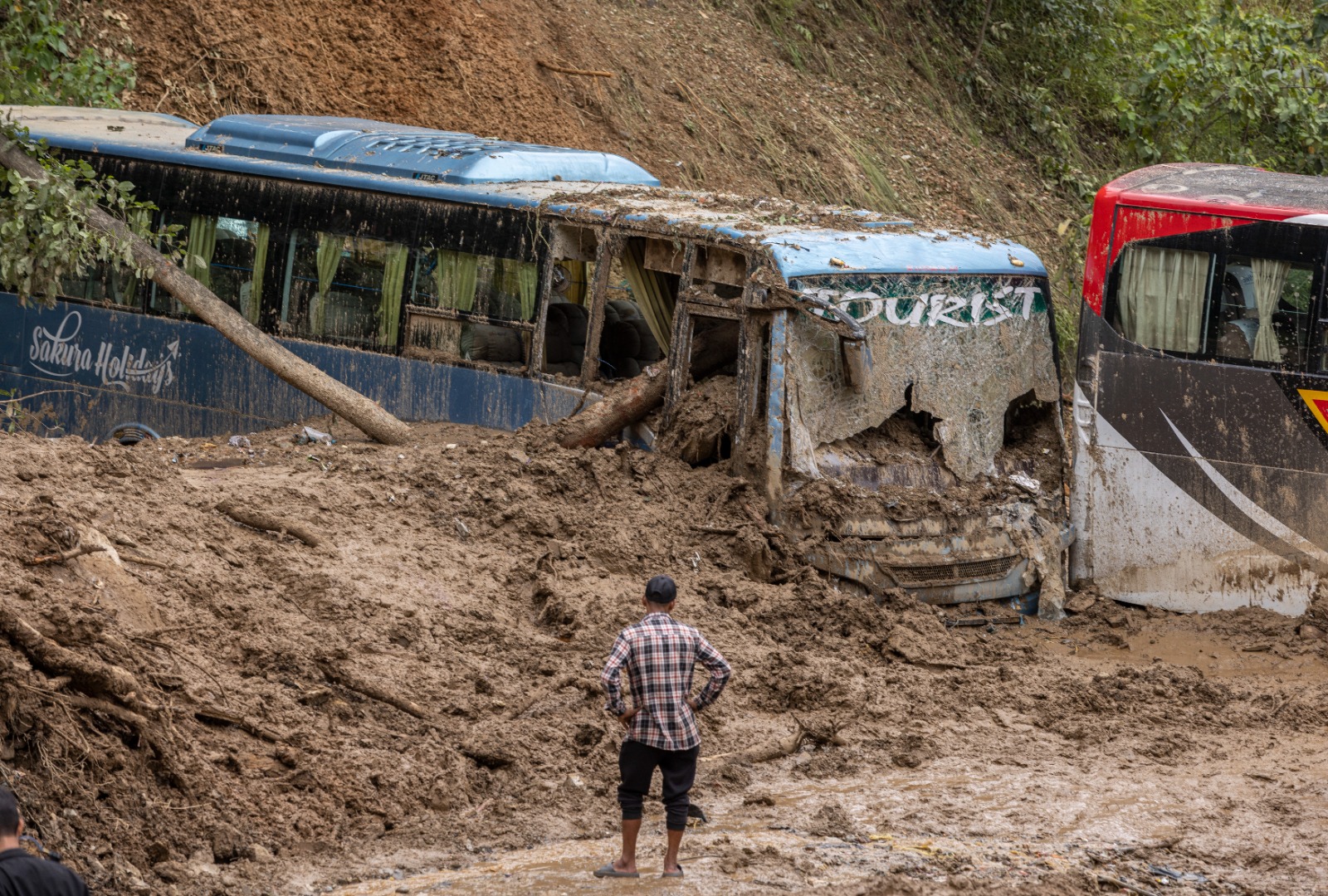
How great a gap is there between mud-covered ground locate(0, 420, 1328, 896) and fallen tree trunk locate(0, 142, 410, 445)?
11.5 inches

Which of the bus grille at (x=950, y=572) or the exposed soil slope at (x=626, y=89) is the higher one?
the exposed soil slope at (x=626, y=89)

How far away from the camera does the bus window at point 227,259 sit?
11.6 meters

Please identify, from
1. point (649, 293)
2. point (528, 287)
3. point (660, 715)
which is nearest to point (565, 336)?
point (528, 287)

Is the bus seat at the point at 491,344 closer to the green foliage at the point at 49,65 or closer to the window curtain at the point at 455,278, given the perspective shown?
the window curtain at the point at 455,278

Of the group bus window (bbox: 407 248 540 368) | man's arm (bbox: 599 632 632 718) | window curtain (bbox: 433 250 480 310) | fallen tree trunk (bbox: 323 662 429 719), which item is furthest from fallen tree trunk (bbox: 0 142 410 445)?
man's arm (bbox: 599 632 632 718)

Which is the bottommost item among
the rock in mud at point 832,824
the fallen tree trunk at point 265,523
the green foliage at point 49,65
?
the rock in mud at point 832,824

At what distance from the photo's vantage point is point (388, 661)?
24.4 feet

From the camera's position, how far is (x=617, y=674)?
19.0 feet

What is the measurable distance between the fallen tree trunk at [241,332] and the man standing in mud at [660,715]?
Answer: 483 centimetres

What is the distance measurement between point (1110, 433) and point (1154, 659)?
5.28ft

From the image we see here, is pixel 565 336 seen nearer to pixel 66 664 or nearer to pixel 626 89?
pixel 66 664

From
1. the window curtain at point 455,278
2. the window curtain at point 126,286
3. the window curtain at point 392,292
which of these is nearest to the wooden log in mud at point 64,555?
the window curtain at point 455,278

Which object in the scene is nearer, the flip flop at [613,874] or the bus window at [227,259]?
the flip flop at [613,874]

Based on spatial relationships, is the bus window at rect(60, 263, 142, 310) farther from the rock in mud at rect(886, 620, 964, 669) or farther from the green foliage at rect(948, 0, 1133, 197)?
the green foliage at rect(948, 0, 1133, 197)
